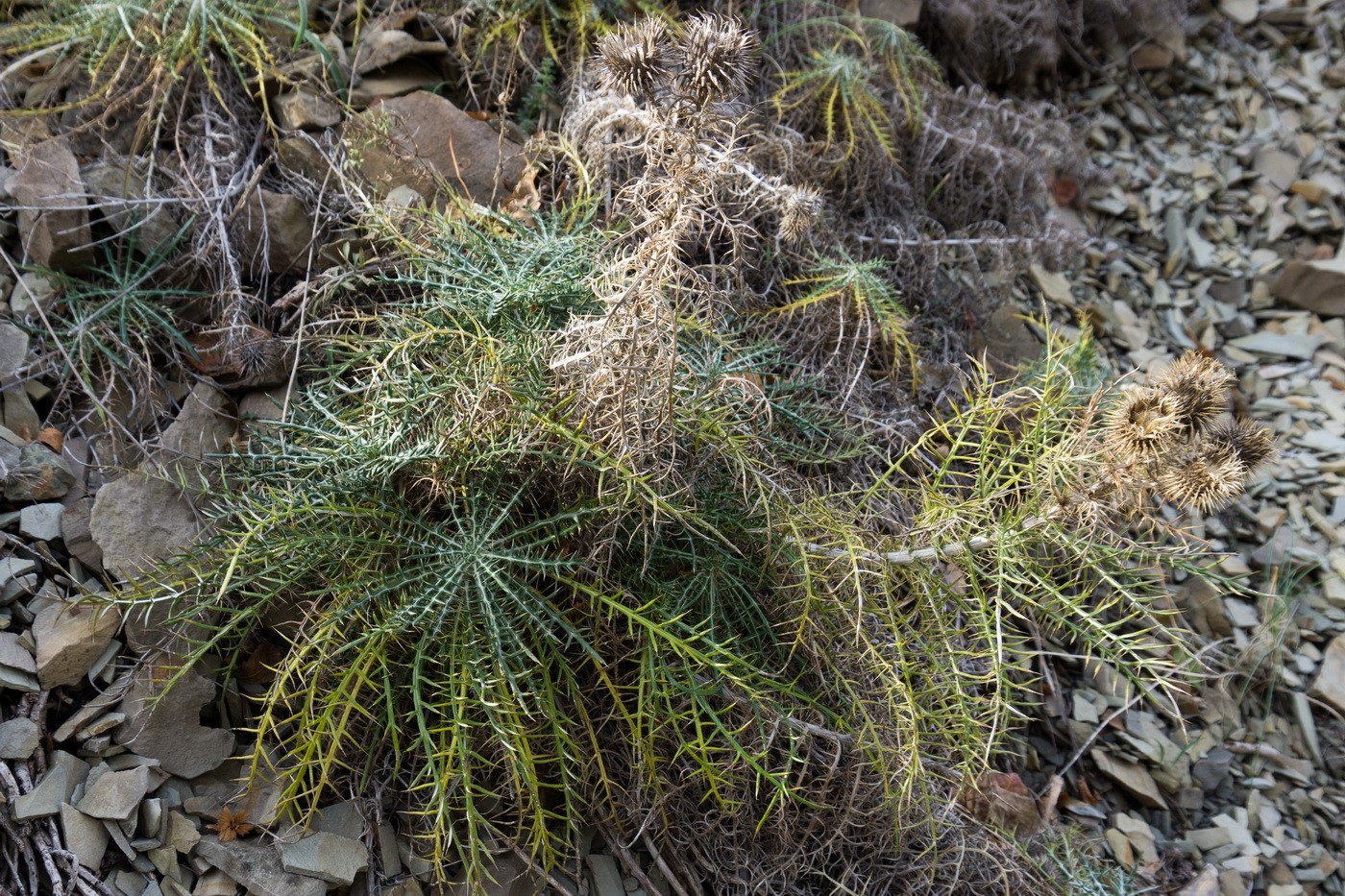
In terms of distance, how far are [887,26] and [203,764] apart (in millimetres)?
2631

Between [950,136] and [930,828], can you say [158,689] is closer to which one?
[930,828]

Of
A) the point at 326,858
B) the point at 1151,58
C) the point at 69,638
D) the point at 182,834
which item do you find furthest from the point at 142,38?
the point at 1151,58

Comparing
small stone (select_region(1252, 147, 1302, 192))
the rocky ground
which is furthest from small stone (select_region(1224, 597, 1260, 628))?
small stone (select_region(1252, 147, 1302, 192))

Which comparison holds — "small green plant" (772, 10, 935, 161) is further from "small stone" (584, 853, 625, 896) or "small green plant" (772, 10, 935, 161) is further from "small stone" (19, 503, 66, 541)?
"small stone" (19, 503, 66, 541)

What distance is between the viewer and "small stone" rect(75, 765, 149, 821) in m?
1.75

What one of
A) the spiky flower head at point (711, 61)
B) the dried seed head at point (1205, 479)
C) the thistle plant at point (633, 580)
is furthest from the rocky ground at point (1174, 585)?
the spiky flower head at point (711, 61)

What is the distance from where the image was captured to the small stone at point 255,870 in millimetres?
1789

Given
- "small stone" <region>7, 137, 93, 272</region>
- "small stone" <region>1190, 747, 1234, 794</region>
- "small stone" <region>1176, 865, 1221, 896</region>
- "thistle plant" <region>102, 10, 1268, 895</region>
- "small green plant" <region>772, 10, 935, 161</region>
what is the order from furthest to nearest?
"small green plant" <region>772, 10, 935, 161</region>, "small stone" <region>1190, 747, 1234, 794</region>, "small stone" <region>1176, 865, 1221, 896</region>, "small stone" <region>7, 137, 93, 272</region>, "thistle plant" <region>102, 10, 1268, 895</region>

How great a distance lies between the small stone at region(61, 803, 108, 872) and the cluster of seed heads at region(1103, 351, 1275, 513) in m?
1.78

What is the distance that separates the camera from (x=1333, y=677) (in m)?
2.77

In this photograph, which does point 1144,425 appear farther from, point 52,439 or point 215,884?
point 52,439

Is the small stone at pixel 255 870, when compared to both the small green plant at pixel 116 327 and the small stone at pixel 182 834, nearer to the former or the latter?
the small stone at pixel 182 834

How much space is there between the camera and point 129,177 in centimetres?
238

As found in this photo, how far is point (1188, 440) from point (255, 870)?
1.68 metres
